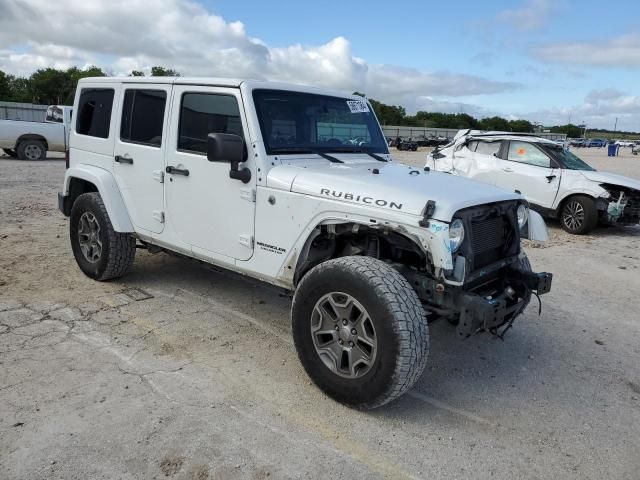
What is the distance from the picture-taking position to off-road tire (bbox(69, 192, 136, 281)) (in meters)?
5.28

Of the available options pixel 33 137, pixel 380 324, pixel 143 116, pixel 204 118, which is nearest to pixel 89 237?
pixel 143 116

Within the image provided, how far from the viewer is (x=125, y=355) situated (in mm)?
4055

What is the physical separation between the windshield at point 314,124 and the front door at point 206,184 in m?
0.21

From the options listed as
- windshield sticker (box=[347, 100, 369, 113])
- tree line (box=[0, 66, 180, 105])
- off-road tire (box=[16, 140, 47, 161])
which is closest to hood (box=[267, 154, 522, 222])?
windshield sticker (box=[347, 100, 369, 113])

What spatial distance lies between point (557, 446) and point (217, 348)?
248 cm

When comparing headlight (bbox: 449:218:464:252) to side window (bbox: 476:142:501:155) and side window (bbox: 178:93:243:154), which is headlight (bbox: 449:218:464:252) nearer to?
side window (bbox: 178:93:243:154)

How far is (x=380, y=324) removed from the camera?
320cm

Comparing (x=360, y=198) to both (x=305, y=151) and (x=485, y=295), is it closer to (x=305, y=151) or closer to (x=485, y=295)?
(x=305, y=151)

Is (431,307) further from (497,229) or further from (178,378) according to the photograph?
(178,378)

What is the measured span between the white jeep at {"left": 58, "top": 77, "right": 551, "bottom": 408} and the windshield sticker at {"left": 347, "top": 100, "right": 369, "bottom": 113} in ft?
0.05

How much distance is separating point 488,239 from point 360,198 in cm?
99

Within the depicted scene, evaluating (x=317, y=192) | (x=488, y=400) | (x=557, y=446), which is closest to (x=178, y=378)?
(x=317, y=192)

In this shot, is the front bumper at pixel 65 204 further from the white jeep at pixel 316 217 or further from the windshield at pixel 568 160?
the windshield at pixel 568 160

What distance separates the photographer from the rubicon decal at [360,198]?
3.39 meters
